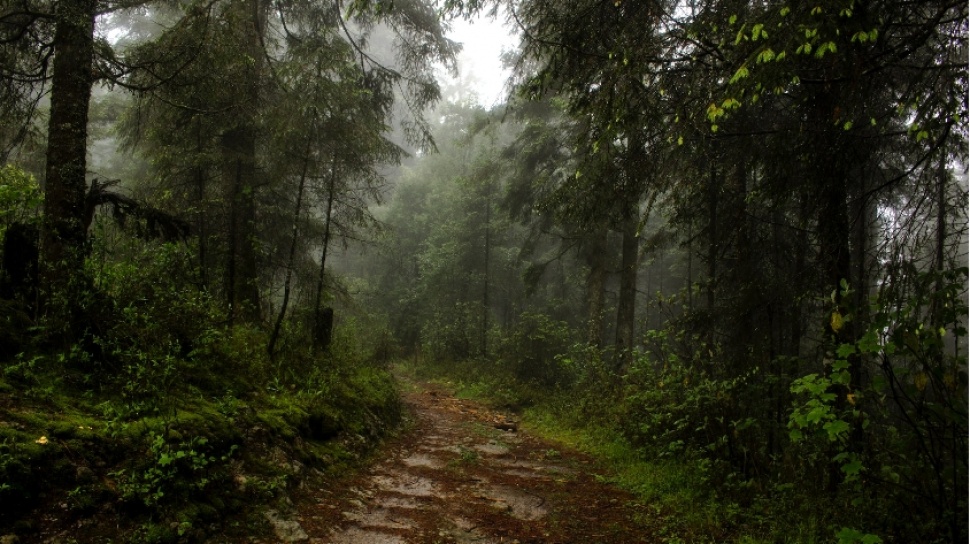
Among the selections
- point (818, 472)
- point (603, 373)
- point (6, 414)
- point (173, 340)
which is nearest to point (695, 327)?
point (603, 373)

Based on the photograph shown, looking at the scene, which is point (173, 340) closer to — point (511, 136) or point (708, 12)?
point (708, 12)

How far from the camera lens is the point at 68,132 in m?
5.99

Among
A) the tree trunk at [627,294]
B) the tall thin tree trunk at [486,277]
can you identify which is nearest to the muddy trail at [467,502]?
the tree trunk at [627,294]

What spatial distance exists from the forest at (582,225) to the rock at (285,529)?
0.45ft

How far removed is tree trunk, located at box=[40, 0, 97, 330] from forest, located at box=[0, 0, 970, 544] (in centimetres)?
3

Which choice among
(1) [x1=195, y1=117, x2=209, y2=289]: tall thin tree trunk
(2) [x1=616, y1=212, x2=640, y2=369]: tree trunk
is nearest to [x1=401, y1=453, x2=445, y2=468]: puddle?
(1) [x1=195, y1=117, x2=209, y2=289]: tall thin tree trunk

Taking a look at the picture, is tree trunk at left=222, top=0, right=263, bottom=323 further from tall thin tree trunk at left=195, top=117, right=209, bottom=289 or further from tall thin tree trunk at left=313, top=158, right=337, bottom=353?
tall thin tree trunk at left=313, top=158, right=337, bottom=353

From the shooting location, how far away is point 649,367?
23.8 feet

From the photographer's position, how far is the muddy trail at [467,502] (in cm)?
452

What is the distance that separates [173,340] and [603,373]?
7473 millimetres

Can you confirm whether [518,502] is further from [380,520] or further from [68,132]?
[68,132]

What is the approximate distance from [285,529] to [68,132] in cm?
529

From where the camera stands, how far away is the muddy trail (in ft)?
14.8

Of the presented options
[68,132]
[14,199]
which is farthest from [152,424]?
[68,132]
